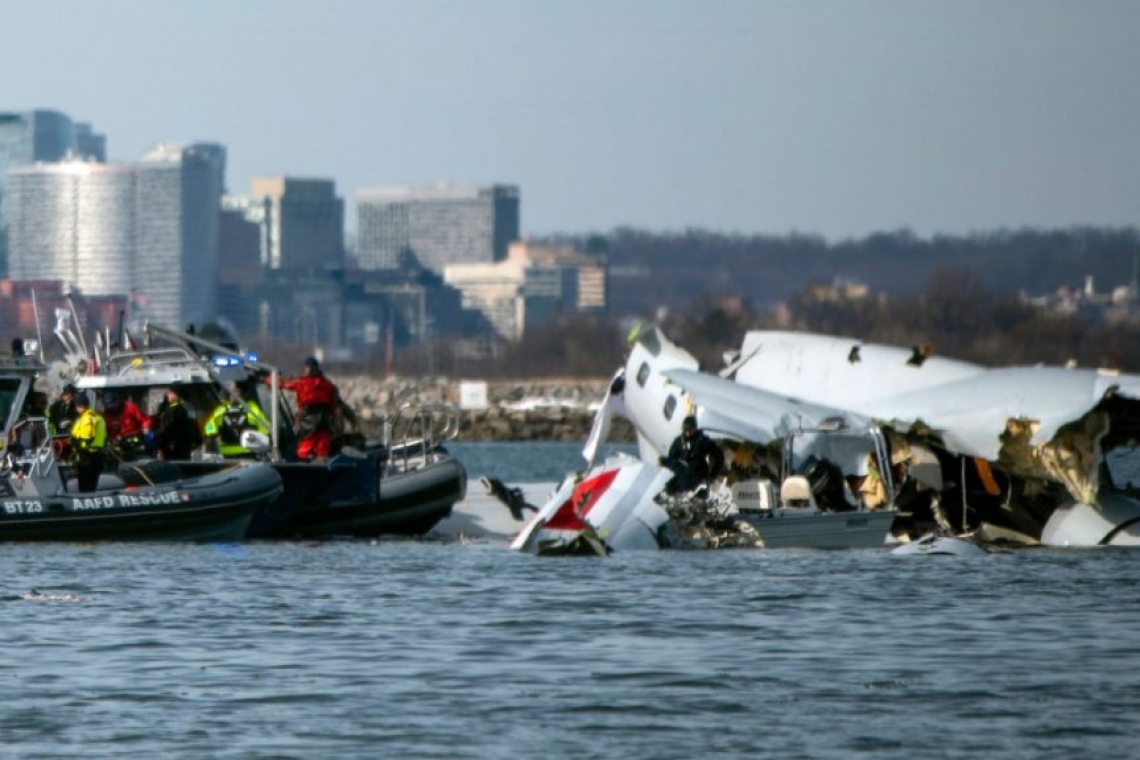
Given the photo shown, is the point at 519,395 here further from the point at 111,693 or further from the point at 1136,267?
the point at 111,693

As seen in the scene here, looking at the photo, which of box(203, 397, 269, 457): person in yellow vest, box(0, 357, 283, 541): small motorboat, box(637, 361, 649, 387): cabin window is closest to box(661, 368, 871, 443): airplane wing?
box(637, 361, 649, 387): cabin window

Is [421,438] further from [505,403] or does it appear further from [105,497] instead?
[505,403]

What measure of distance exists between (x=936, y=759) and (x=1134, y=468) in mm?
45588

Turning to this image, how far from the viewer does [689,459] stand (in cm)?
2969

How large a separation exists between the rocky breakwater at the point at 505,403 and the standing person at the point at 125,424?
6700 centimetres

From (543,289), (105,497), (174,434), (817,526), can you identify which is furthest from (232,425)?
(543,289)

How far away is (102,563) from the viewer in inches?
1018

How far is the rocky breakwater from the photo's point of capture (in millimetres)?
111375

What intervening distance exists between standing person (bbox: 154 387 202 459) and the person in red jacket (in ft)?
4.86

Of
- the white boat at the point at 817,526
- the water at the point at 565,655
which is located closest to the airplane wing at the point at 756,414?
the white boat at the point at 817,526

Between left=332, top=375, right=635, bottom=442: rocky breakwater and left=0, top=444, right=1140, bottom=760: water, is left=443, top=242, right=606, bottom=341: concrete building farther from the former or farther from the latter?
left=0, top=444, right=1140, bottom=760: water

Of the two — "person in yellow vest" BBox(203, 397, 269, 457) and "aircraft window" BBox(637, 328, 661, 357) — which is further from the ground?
"aircraft window" BBox(637, 328, 661, 357)

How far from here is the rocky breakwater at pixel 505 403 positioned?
365 ft

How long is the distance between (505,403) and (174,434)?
9556cm
